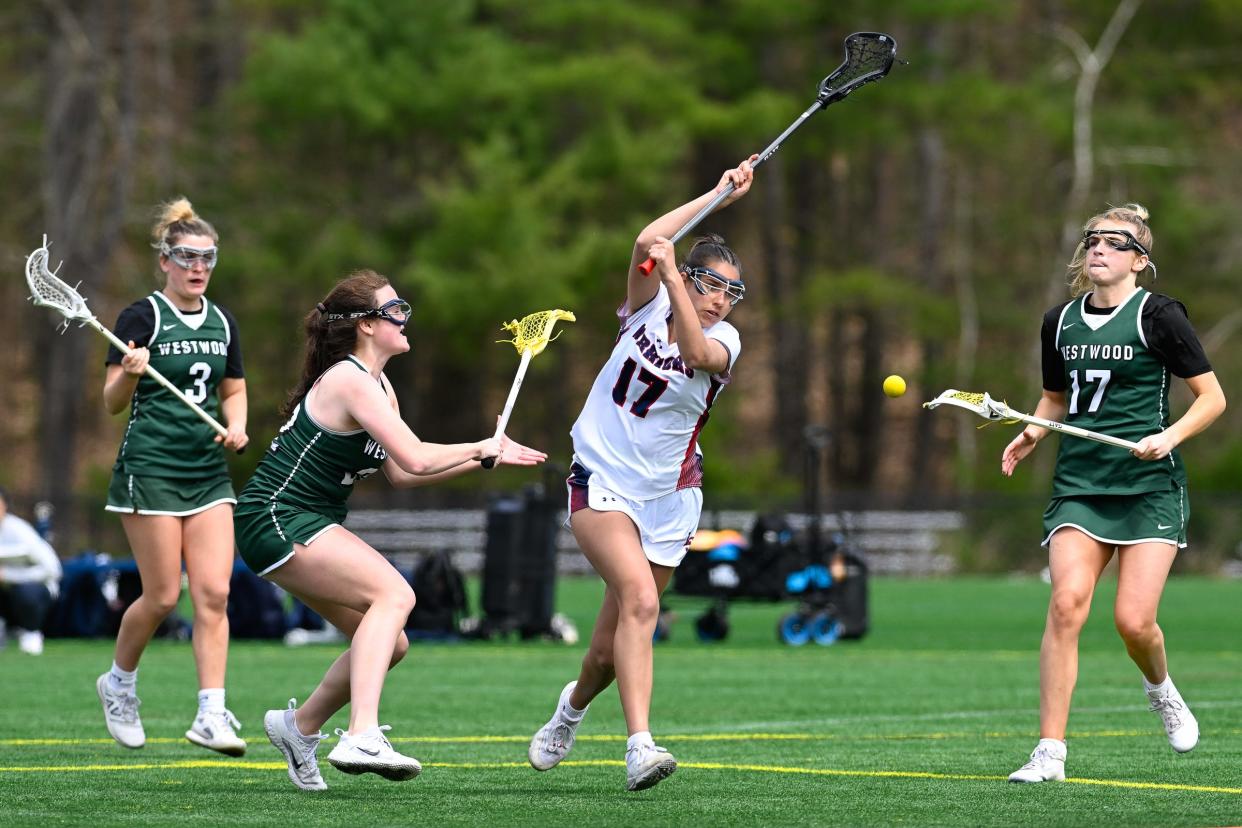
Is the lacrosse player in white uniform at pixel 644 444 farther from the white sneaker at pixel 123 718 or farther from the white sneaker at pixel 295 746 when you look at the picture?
the white sneaker at pixel 123 718

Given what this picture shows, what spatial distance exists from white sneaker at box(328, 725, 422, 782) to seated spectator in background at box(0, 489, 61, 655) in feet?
34.2

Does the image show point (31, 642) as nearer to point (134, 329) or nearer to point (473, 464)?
point (134, 329)

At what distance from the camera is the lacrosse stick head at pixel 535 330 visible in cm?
763

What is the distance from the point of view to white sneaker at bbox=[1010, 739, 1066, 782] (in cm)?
741

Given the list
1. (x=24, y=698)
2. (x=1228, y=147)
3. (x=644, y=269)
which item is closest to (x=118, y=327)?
(x=644, y=269)

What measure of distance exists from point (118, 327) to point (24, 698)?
360 centimetres

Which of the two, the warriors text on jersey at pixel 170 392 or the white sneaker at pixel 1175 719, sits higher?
the warriors text on jersey at pixel 170 392

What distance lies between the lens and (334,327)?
732 centimetres

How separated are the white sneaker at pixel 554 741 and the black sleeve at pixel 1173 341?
2.50 metres

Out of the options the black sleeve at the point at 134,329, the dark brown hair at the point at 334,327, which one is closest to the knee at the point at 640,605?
the dark brown hair at the point at 334,327

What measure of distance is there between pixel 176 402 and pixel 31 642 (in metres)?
8.12

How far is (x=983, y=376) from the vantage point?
37.4m

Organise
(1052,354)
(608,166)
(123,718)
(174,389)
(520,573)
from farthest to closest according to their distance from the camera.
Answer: (608,166) → (520,573) → (174,389) → (123,718) → (1052,354)

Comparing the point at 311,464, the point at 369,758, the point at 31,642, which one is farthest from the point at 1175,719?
the point at 31,642
